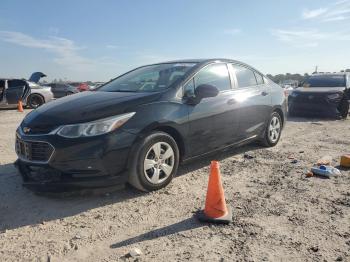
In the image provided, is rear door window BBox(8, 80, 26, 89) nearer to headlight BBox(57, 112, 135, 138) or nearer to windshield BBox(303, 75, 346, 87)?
windshield BBox(303, 75, 346, 87)

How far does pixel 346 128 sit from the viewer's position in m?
9.58

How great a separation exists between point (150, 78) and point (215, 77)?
38.4 inches

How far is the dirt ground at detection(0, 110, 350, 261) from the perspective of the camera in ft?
10.1

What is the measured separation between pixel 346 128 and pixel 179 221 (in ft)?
24.4

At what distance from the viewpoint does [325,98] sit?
11.5 meters

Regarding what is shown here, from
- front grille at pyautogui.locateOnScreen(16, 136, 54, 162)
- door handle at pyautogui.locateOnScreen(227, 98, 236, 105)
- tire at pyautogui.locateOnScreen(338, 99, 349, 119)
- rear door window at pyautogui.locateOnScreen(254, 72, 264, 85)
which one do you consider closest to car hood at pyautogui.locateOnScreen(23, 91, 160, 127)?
front grille at pyautogui.locateOnScreen(16, 136, 54, 162)

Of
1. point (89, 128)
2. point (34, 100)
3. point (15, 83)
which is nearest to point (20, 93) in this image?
point (15, 83)

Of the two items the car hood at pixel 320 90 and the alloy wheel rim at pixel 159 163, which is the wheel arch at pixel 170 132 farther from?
the car hood at pixel 320 90

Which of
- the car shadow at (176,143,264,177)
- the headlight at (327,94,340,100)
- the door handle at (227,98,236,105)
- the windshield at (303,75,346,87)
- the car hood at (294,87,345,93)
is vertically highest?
the windshield at (303,75,346,87)

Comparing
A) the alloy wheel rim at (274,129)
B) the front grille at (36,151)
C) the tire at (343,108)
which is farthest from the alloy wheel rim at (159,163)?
the tire at (343,108)

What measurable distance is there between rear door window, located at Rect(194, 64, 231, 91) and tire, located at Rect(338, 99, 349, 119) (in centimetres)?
742

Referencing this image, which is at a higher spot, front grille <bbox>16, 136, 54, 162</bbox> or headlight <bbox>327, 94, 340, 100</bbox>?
headlight <bbox>327, 94, 340, 100</bbox>

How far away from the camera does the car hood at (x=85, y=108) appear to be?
4.04 meters

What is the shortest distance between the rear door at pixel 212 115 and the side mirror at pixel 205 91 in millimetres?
126
